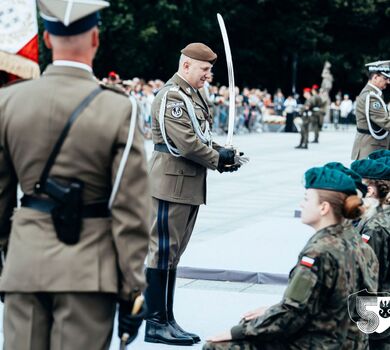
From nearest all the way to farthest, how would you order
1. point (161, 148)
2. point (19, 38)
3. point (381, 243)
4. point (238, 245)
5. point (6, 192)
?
point (6, 192) → point (381, 243) → point (19, 38) → point (161, 148) → point (238, 245)

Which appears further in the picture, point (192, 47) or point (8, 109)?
point (192, 47)

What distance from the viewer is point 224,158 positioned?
276 inches

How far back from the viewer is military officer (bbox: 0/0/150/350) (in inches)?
155

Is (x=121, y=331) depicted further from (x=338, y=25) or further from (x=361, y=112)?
(x=338, y=25)

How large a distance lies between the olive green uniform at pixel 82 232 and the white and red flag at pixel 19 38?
257 centimetres

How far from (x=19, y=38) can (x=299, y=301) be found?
3.20 metres

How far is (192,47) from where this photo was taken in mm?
6973

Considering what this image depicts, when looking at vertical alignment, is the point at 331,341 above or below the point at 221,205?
above

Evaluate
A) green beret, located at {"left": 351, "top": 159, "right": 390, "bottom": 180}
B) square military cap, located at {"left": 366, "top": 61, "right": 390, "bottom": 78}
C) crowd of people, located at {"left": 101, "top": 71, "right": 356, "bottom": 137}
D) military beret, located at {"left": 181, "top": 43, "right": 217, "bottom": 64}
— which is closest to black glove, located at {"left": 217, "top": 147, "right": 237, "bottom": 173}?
military beret, located at {"left": 181, "top": 43, "right": 217, "bottom": 64}

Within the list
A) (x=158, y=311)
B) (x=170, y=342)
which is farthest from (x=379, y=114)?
(x=170, y=342)

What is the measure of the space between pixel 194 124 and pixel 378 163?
1.31 m

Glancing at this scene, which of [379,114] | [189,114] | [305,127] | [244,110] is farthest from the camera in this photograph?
[244,110]

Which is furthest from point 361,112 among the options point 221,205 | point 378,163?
point 378,163

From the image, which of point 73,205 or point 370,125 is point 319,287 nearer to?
point 73,205
